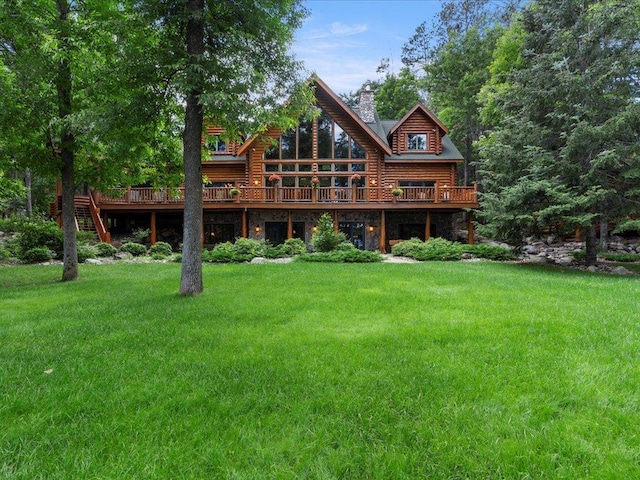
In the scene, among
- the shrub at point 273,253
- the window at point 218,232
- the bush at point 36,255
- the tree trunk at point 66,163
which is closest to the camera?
the tree trunk at point 66,163

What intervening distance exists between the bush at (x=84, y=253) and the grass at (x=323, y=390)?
8112mm

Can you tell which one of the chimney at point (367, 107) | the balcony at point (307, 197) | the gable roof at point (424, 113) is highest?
the chimney at point (367, 107)

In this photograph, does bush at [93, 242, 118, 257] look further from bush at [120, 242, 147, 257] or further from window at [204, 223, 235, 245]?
window at [204, 223, 235, 245]

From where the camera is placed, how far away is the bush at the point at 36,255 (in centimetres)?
1330

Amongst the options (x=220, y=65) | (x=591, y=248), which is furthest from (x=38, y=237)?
(x=591, y=248)

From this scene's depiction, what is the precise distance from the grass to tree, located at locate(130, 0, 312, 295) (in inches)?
106

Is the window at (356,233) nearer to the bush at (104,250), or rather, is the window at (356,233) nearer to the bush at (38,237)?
the bush at (104,250)

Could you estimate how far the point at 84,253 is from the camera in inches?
543

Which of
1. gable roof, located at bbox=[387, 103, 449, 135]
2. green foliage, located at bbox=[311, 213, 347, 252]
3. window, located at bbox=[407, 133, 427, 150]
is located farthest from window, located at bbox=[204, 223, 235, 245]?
window, located at bbox=[407, 133, 427, 150]

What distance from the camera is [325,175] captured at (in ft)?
61.8

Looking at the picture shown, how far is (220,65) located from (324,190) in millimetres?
10921

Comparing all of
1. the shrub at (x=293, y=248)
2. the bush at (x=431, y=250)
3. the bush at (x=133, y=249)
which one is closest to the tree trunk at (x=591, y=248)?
the bush at (x=431, y=250)

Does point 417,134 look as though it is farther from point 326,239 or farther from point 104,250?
point 104,250

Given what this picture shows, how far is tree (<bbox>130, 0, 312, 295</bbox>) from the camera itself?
22.8 ft
